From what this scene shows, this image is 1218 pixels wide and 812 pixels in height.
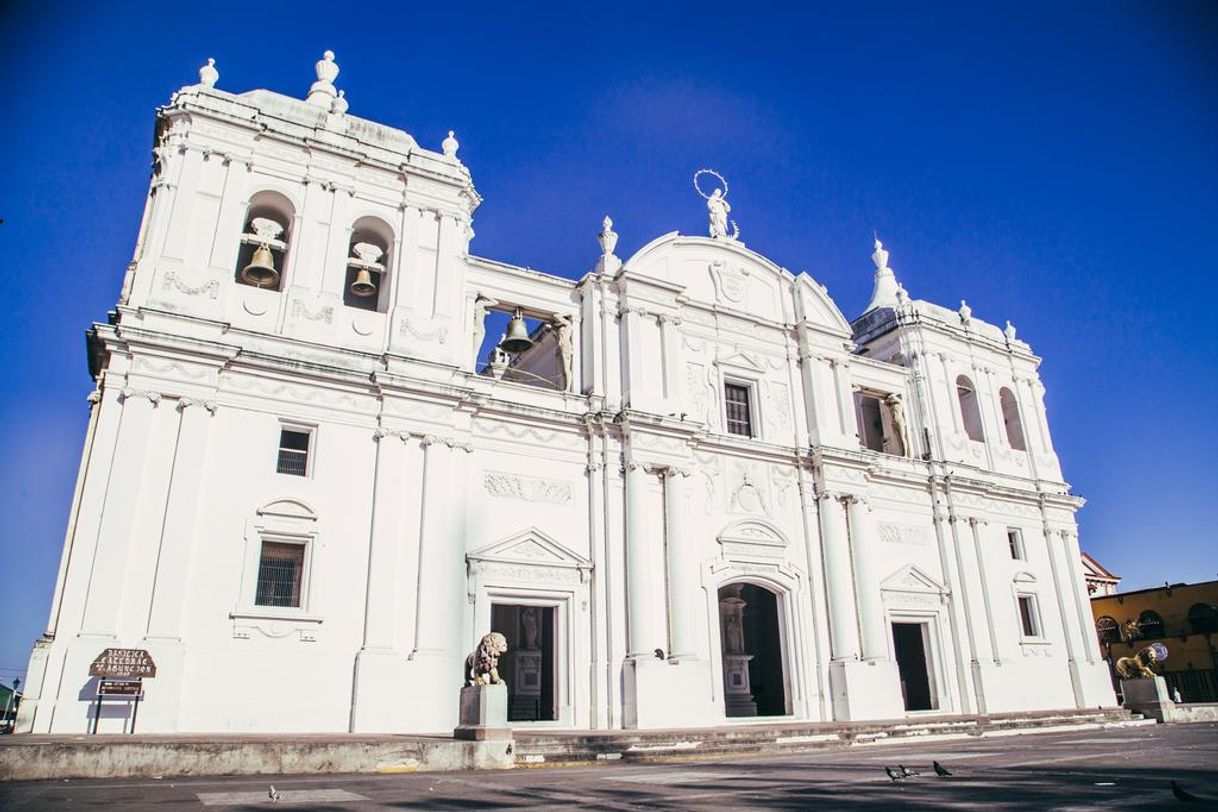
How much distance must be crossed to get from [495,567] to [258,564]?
478 centimetres

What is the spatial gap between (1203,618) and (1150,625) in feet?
7.86

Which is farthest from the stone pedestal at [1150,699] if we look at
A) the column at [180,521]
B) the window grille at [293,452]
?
the column at [180,521]

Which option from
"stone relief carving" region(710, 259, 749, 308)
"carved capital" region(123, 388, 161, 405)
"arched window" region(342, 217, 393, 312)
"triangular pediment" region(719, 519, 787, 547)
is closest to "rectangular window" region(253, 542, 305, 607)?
"carved capital" region(123, 388, 161, 405)

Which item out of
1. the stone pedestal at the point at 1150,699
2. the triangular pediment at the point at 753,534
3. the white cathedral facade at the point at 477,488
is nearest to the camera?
the white cathedral facade at the point at 477,488

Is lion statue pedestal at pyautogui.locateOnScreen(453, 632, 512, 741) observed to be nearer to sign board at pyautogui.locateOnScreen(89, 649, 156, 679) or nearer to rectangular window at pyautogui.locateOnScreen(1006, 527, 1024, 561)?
sign board at pyautogui.locateOnScreen(89, 649, 156, 679)

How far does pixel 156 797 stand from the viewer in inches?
313

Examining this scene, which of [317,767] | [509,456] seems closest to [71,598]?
[317,767]

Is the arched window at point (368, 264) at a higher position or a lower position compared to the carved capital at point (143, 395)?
higher

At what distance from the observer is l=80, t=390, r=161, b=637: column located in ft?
44.5

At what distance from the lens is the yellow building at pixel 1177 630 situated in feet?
104

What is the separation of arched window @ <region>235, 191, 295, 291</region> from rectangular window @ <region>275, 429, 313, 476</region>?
3310 mm

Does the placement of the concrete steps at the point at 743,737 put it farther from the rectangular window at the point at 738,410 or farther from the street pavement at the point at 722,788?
the rectangular window at the point at 738,410

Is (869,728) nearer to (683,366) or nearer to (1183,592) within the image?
(683,366)

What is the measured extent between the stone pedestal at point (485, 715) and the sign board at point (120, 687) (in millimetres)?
5436
